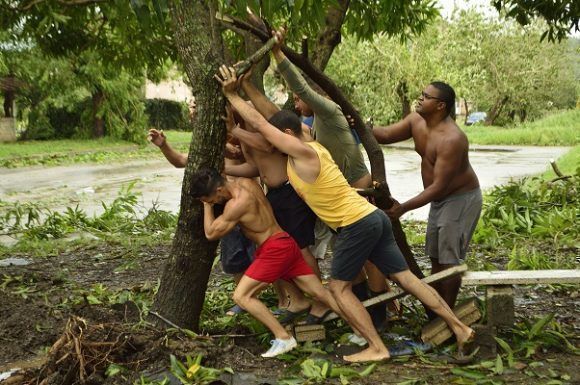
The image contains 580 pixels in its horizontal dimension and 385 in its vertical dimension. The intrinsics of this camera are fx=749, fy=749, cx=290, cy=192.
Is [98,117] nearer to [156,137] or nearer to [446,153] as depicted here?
[156,137]

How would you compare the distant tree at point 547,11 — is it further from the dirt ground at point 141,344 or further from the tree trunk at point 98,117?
the tree trunk at point 98,117

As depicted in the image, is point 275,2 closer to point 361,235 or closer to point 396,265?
point 361,235

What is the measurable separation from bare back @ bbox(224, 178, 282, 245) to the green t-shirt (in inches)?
28.1

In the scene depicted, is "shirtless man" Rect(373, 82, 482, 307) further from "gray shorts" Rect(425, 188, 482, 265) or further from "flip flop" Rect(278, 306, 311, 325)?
"flip flop" Rect(278, 306, 311, 325)

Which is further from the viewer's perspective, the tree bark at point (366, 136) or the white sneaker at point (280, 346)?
the tree bark at point (366, 136)

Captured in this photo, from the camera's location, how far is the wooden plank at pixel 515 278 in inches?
194

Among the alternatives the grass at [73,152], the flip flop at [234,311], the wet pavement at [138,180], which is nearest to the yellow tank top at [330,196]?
the flip flop at [234,311]

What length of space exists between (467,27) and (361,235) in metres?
36.2

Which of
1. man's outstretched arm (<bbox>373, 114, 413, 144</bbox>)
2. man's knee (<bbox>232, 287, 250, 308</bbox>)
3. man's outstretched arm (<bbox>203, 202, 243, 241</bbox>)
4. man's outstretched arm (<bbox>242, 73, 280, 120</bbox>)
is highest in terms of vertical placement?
man's outstretched arm (<bbox>242, 73, 280, 120</bbox>)

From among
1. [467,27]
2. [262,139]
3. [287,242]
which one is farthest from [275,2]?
→ [467,27]

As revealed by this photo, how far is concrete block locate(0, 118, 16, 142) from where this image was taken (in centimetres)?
3115

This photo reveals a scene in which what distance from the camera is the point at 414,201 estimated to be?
5098mm

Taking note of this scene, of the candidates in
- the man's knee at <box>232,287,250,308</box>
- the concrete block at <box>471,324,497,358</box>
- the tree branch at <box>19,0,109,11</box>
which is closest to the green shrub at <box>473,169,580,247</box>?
the concrete block at <box>471,324,497,358</box>

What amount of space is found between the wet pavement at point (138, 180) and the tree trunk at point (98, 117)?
5.49m
